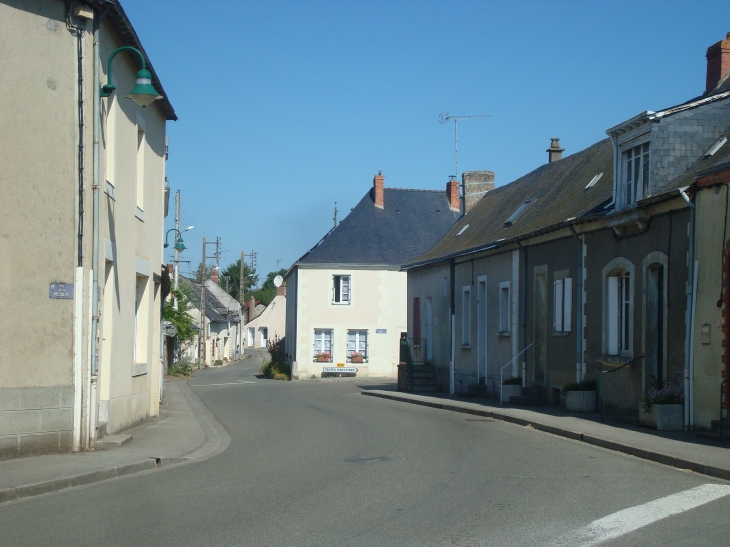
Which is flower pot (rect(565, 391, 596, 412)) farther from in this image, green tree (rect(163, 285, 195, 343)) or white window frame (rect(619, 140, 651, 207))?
green tree (rect(163, 285, 195, 343))

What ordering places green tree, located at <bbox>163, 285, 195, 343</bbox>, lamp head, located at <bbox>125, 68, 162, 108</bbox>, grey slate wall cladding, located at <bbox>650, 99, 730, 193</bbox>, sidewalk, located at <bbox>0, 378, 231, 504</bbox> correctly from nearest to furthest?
sidewalk, located at <bbox>0, 378, 231, 504</bbox> < lamp head, located at <bbox>125, 68, 162, 108</bbox> < grey slate wall cladding, located at <bbox>650, 99, 730, 193</bbox> < green tree, located at <bbox>163, 285, 195, 343</bbox>

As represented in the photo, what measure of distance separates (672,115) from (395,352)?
98.7ft

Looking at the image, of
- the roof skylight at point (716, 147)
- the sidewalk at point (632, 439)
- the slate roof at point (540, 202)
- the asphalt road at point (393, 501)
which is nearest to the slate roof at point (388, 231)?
the slate roof at point (540, 202)

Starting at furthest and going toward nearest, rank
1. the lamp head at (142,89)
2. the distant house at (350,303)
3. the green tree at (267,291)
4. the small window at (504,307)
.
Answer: the green tree at (267,291)
the distant house at (350,303)
the small window at (504,307)
the lamp head at (142,89)

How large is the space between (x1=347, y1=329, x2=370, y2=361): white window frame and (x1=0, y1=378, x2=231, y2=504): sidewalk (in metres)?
27.8

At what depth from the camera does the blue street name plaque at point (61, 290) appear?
11.3 meters

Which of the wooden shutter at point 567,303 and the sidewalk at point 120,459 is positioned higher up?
the wooden shutter at point 567,303

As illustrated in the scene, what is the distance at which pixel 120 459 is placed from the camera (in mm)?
11070

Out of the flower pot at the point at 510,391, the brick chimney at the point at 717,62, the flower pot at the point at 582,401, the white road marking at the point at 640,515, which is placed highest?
the brick chimney at the point at 717,62

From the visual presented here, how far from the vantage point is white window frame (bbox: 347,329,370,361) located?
45125 millimetres

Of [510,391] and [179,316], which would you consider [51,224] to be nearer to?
[510,391]

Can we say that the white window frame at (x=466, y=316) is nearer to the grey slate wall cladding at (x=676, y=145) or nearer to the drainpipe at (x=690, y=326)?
the grey slate wall cladding at (x=676, y=145)

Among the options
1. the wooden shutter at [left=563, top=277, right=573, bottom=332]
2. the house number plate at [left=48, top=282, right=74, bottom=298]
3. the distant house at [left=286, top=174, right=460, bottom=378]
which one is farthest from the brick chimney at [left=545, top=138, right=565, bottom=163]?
the house number plate at [left=48, top=282, right=74, bottom=298]

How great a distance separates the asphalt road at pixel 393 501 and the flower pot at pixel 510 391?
8593 millimetres
